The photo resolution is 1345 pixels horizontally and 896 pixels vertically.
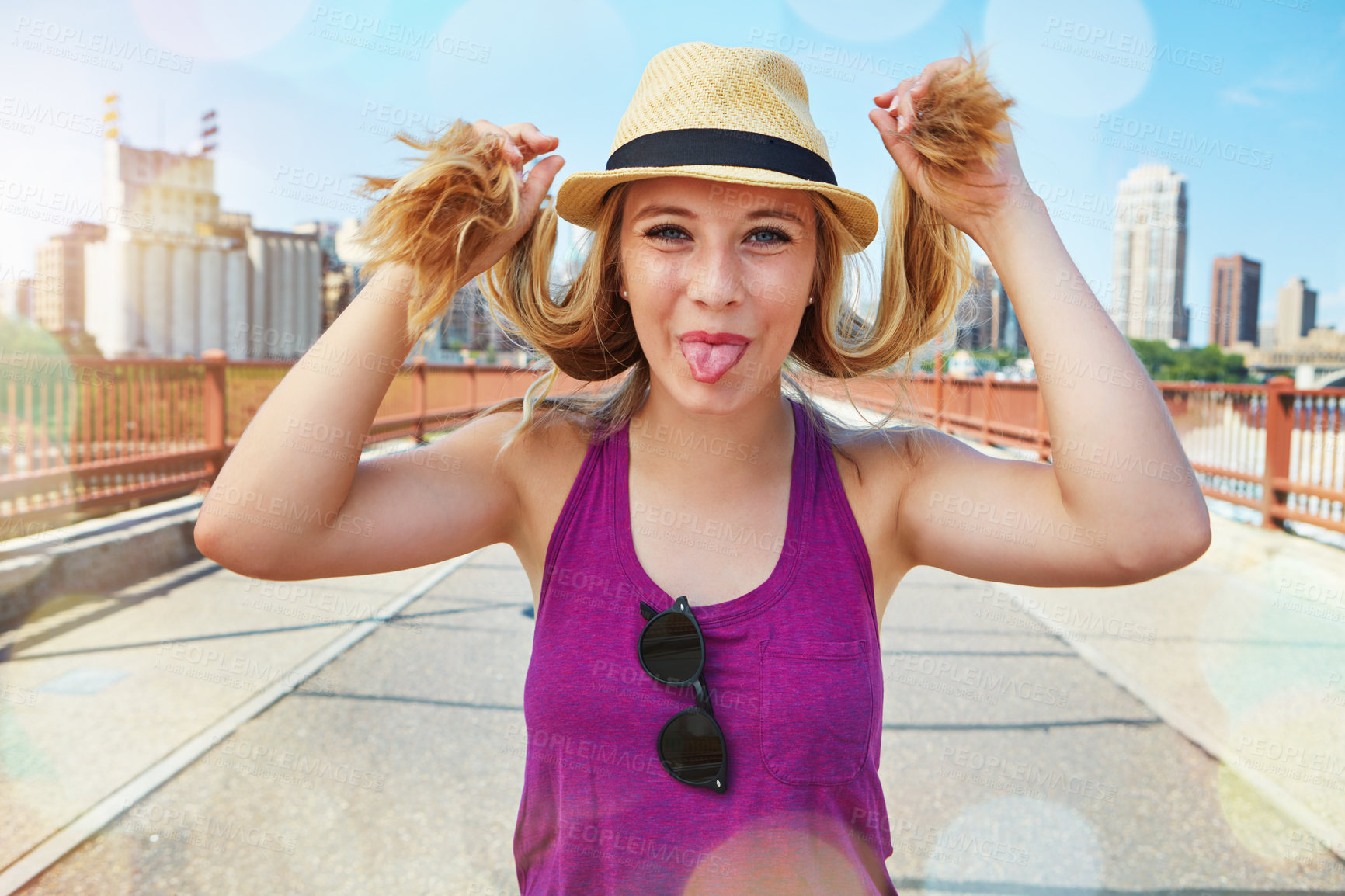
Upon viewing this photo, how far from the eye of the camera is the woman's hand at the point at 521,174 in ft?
5.07

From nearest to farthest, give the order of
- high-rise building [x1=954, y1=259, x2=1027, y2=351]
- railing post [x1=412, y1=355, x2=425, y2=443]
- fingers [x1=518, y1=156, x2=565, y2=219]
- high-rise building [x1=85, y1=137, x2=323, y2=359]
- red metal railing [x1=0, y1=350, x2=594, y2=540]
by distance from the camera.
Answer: fingers [x1=518, y1=156, x2=565, y2=219] < high-rise building [x1=954, y1=259, x2=1027, y2=351] < red metal railing [x1=0, y1=350, x2=594, y2=540] < railing post [x1=412, y1=355, x2=425, y2=443] < high-rise building [x1=85, y1=137, x2=323, y2=359]

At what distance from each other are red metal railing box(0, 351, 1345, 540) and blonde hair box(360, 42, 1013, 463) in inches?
133

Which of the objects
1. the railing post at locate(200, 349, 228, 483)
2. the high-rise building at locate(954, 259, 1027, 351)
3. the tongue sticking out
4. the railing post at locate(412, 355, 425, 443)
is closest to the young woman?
the tongue sticking out

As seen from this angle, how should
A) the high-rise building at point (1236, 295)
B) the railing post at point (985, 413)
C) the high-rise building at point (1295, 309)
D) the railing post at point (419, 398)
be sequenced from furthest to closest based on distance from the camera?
the high-rise building at point (1295, 309)
the high-rise building at point (1236, 295)
the railing post at point (985, 413)
the railing post at point (419, 398)

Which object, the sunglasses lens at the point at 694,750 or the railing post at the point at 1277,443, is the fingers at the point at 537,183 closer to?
the sunglasses lens at the point at 694,750

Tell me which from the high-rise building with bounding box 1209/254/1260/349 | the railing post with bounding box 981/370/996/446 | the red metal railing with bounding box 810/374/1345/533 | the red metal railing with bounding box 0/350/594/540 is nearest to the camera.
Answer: the red metal railing with bounding box 0/350/594/540

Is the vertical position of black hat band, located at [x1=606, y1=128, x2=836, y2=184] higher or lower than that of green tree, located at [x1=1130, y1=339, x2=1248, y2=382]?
lower

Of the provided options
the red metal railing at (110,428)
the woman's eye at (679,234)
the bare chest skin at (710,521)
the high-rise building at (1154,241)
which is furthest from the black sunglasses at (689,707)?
the high-rise building at (1154,241)

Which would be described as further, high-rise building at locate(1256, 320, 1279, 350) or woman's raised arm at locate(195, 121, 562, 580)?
high-rise building at locate(1256, 320, 1279, 350)

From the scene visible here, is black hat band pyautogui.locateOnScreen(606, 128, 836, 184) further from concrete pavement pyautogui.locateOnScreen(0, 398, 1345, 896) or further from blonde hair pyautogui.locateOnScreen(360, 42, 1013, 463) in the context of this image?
concrete pavement pyautogui.locateOnScreen(0, 398, 1345, 896)

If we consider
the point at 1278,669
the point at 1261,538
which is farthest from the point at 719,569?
the point at 1261,538

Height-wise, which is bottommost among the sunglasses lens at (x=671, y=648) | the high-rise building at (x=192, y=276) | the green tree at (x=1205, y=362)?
the sunglasses lens at (x=671, y=648)

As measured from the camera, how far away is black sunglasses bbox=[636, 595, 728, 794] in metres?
1.38

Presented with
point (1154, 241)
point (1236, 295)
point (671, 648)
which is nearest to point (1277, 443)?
point (671, 648)
